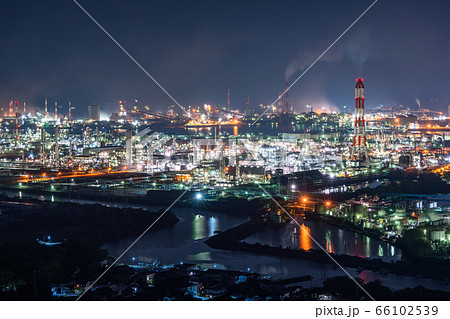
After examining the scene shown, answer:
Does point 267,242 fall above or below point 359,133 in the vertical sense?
below

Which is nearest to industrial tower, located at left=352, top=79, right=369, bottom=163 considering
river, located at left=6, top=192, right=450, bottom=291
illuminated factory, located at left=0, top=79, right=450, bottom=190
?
illuminated factory, located at left=0, top=79, right=450, bottom=190

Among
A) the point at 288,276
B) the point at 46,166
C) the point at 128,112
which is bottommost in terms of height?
the point at 288,276

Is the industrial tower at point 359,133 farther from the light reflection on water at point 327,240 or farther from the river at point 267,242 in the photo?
the light reflection on water at point 327,240

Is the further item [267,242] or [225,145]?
[225,145]

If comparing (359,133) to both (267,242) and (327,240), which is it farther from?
(267,242)

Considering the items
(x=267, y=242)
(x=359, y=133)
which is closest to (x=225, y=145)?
(x=359, y=133)

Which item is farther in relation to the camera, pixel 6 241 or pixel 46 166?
pixel 46 166

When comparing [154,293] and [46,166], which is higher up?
[46,166]

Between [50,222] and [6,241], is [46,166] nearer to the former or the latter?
[50,222]

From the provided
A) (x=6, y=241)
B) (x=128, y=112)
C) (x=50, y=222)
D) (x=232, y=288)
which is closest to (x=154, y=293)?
(x=232, y=288)
